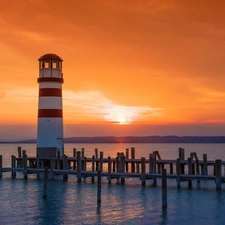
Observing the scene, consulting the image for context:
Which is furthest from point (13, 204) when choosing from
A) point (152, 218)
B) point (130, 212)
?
point (152, 218)

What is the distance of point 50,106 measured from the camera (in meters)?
38.3

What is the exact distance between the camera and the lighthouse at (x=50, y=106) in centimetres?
3838

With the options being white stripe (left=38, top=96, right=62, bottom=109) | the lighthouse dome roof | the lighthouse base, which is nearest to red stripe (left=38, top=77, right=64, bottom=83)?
white stripe (left=38, top=96, right=62, bottom=109)

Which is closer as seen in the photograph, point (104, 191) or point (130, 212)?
point (130, 212)

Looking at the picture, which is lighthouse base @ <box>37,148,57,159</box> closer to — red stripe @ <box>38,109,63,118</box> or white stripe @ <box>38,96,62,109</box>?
red stripe @ <box>38,109,63,118</box>

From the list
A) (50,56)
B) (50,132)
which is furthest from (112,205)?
(50,56)

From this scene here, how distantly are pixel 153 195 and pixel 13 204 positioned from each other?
9422 mm

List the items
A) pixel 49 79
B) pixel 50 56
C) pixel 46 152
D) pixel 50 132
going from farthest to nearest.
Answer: pixel 46 152
pixel 50 56
pixel 50 132
pixel 49 79

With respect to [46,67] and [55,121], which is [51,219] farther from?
[46,67]

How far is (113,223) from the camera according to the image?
68.9 feet

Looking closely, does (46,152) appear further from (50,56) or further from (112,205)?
(112,205)

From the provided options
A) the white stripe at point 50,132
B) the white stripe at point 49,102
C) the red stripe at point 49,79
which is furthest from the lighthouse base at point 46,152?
the red stripe at point 49,79

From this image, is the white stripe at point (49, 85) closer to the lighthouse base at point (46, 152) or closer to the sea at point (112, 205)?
the lighthouse base at point (46, 152)

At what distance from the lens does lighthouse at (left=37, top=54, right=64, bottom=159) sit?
126ft
